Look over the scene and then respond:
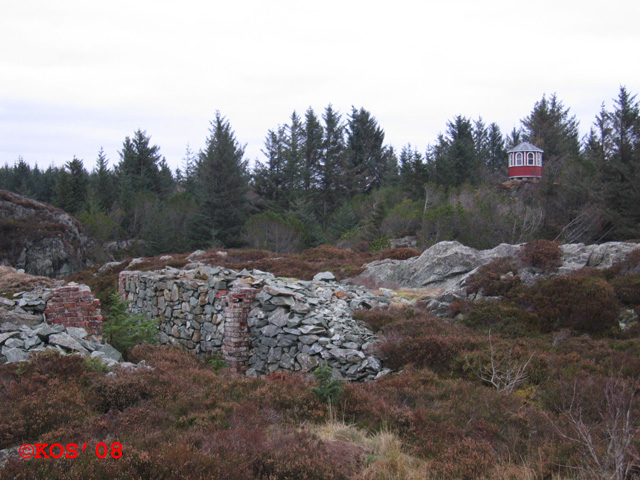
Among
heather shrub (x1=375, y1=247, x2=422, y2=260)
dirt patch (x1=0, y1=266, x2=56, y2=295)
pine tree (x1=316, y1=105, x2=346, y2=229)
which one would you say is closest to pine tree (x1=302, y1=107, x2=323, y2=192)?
pine tree (x1=316, y1=105, x2=346, y2=229)

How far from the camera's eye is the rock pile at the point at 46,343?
6.27 metres

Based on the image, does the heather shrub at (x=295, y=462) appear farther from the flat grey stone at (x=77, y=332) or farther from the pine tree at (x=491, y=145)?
the pine tree at (x=491, y=145)

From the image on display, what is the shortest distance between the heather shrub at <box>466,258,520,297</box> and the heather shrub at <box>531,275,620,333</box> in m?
0.81

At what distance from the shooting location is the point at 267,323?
30.7 ft

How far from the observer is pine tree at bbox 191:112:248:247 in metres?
37.5

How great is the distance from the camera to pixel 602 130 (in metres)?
33.4

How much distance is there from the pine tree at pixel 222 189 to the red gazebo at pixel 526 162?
22.1m

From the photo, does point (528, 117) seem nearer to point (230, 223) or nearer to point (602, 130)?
point (602, 130)

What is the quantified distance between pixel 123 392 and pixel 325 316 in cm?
461

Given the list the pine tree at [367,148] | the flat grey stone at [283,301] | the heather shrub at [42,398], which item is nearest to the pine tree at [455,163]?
the pine tree at [367,148]

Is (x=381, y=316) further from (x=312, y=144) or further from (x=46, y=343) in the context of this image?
(x=312, y=144)

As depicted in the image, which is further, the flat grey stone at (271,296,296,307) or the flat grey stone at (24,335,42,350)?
the flat grey stone at (271,296,296,307)

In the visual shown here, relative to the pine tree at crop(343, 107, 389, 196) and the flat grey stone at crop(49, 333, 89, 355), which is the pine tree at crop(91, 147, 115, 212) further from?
the flat grey stone at crop(49, 333, 89, 355)

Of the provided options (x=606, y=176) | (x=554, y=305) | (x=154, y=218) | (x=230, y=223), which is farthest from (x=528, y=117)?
(x=554, y=305)
